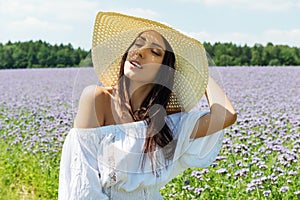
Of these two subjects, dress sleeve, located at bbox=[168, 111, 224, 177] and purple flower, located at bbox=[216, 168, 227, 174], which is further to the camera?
purple flower, located at bbox=[216, 168, 227, 174]

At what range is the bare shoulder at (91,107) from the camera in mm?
2074

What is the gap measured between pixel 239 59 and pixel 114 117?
64.3ft

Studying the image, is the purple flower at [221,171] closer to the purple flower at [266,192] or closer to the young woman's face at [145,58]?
the purple flower at [266,192]

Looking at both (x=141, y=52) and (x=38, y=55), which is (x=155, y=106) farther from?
(x=38, y=55)

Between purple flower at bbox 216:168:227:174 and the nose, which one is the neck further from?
purple flower at bbox 216:168:227:174

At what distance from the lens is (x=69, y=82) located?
36.9ft

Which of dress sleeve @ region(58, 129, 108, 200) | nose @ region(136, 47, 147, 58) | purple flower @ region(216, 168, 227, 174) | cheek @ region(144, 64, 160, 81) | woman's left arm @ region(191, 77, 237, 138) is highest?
nose @ region(136, 47, 147, 58)

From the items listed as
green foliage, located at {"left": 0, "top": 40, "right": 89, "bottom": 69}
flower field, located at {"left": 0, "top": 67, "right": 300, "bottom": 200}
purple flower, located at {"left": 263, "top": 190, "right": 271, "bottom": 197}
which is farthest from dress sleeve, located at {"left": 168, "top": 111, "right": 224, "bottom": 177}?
green foliage, located at {"left": 0, "top": 40, "right": 89, "bottom": 69}

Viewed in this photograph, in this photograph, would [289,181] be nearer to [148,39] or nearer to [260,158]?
[260,158]

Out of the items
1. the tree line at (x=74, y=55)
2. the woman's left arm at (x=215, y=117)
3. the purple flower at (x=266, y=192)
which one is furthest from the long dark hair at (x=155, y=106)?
the tree line at (x=74, y=55)

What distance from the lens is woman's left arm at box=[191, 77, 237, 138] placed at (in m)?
2.14

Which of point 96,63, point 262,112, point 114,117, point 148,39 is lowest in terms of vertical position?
point 262,112

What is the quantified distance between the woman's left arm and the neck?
242 millimetres

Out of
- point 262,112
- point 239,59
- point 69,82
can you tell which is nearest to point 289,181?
point 262,112
